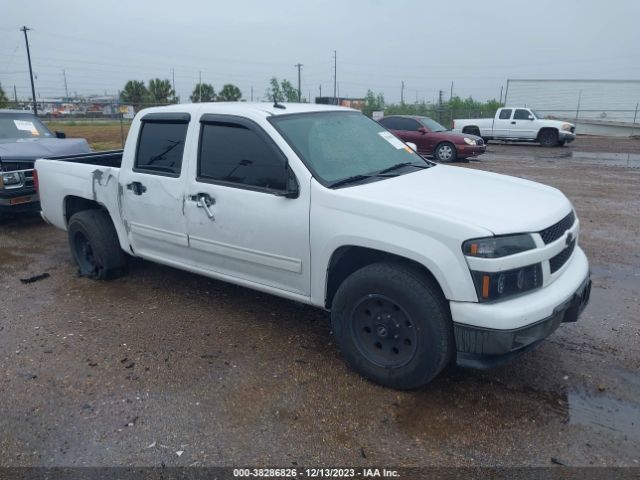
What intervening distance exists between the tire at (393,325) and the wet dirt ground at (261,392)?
6.9 inches

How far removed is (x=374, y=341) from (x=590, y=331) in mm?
1965

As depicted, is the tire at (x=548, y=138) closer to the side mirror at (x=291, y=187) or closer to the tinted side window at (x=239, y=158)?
the tinted side window at (x=239, y=158)

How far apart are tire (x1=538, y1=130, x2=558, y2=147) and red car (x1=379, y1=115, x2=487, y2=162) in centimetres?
682

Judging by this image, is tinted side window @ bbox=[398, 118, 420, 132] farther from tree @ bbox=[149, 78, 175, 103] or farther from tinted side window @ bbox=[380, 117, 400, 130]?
tree @ bbox=[149, 78, 175, 103]

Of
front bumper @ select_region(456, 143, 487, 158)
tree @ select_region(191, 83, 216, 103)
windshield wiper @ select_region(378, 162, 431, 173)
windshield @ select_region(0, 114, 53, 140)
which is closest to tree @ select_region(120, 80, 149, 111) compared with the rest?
tree @ select_region(191, 83, 216, 103)

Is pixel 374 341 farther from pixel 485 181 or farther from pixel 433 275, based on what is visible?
pixel 485 181

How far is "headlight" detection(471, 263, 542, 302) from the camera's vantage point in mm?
3053

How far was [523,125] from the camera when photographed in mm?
23266

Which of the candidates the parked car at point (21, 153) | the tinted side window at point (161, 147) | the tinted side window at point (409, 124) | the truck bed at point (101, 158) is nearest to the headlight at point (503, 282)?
the tinted side window at point (161, 147)

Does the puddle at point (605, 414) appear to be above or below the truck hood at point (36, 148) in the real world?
below

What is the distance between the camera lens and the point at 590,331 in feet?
14.3

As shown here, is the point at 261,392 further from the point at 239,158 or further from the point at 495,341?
the point at 239,158

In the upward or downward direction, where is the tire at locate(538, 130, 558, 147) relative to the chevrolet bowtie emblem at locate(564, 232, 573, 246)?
downward

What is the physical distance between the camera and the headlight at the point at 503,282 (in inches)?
120
